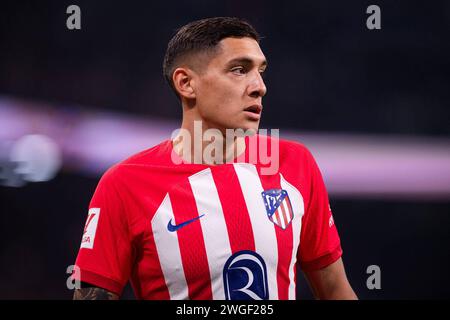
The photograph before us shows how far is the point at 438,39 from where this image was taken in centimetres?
245

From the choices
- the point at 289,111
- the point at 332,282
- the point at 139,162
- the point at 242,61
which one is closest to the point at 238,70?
the point at 242,61

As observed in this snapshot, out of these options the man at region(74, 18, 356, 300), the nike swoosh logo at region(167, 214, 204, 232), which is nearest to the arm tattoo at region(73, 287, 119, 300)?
the man at region(74, 18, 356, 300)

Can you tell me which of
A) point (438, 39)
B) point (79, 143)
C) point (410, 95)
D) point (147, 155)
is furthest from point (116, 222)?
point (438, 39)

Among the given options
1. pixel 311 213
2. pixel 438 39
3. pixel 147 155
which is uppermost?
pixel 438 39

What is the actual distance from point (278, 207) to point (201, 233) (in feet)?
0.73

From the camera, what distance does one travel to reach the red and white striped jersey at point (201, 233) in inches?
62.7

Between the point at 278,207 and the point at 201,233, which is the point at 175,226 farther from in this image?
the point at 278,207

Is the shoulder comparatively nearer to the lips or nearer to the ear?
the ear

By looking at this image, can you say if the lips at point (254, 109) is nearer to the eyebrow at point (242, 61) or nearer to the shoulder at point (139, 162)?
the eyebrow at point (242, 61)

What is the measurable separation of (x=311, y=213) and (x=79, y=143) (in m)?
1.05

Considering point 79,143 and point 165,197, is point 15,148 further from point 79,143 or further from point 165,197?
point 165,197

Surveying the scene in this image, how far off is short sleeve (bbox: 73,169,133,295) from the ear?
36 cm
